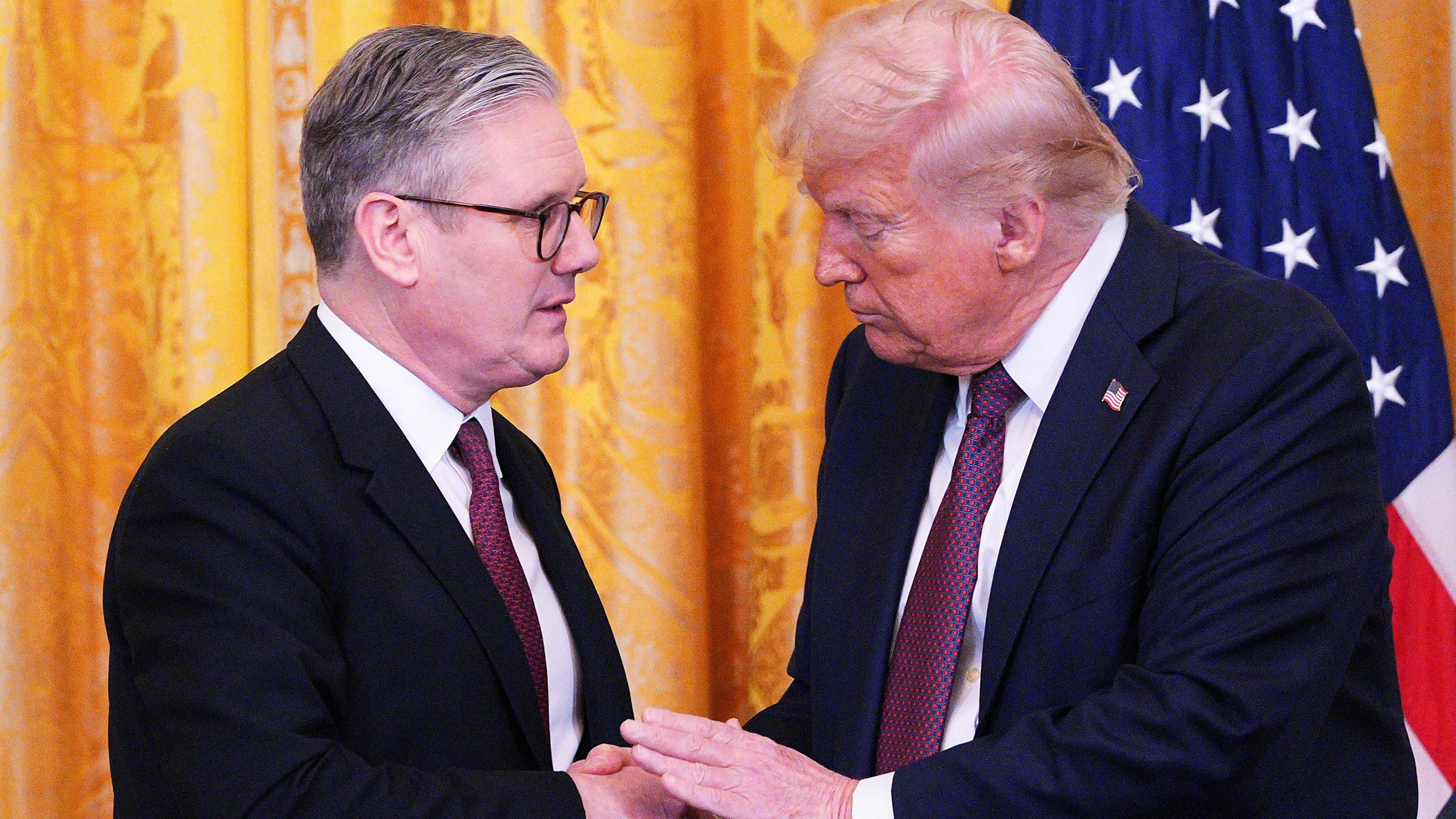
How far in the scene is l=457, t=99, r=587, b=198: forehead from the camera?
6.00 feet

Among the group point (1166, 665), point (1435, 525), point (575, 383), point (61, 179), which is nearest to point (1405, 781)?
point (1166, 665)

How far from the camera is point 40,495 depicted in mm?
2877

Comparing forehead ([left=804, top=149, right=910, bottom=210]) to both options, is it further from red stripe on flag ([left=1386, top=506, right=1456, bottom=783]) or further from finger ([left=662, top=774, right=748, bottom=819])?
red stripe on flag ([left=1386, top=506, right=1456, bottom=783])

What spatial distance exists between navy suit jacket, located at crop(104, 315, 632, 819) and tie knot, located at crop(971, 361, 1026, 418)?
2.32 ft

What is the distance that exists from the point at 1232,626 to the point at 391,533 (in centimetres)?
100

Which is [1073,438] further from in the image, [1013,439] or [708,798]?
[708,798]

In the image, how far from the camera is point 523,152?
1868mm

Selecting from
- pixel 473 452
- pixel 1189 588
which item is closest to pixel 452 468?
pixel 473 452

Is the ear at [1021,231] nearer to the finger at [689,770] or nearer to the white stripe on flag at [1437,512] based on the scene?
the finger at [689,770]

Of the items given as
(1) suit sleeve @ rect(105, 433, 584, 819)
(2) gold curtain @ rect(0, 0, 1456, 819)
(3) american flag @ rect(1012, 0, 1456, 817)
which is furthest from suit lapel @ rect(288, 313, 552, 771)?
(3) american flag @ rect(1012, 0, 1456, 817)

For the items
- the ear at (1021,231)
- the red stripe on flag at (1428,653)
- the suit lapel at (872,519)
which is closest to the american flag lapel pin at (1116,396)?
the ear at (1021,231)

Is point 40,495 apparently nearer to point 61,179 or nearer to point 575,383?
point 61,179

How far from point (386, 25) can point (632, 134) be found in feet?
1.92

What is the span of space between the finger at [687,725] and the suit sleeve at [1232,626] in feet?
0.77
